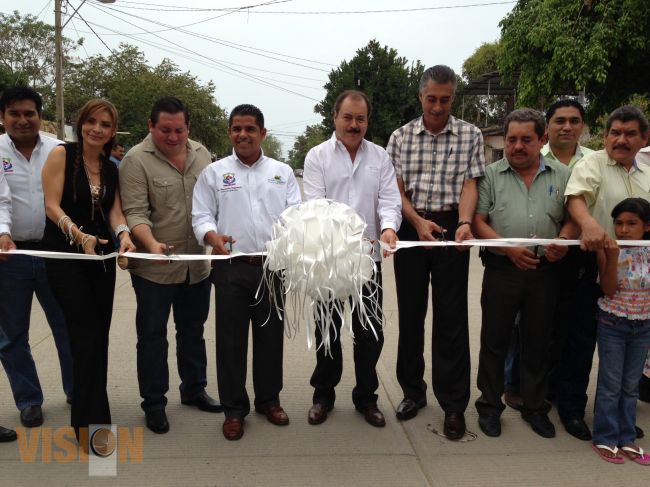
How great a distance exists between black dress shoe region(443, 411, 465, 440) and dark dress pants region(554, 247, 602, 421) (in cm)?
68

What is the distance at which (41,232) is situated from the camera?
3438 mm

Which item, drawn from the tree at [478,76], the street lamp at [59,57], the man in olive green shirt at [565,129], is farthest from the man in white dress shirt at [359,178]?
the tree at [478,76]

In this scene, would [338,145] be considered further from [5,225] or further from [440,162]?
[5,225]

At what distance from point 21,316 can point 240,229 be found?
1.49 metres

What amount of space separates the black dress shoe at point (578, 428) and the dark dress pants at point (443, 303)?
64 cm

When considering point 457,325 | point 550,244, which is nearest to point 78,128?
point 457,325

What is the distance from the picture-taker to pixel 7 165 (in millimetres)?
3359

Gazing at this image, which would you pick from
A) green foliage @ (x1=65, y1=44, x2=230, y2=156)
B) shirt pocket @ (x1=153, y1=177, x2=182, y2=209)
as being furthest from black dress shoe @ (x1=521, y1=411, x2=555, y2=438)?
green foliage @ (x1=65, y1=44, x2=230, y2=156)

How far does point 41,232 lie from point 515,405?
332 cm

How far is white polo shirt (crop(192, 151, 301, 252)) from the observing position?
3217 millimetres

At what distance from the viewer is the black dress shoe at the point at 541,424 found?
10.9 feet

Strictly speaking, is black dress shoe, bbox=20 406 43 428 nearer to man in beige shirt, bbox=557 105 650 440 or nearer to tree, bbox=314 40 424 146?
man in beige shirt, bbox=557 105 650 440

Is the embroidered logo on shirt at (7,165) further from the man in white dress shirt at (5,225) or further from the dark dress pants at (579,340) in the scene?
the dark dress pants at (579,340)

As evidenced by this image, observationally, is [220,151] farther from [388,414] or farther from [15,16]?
[388,414]
